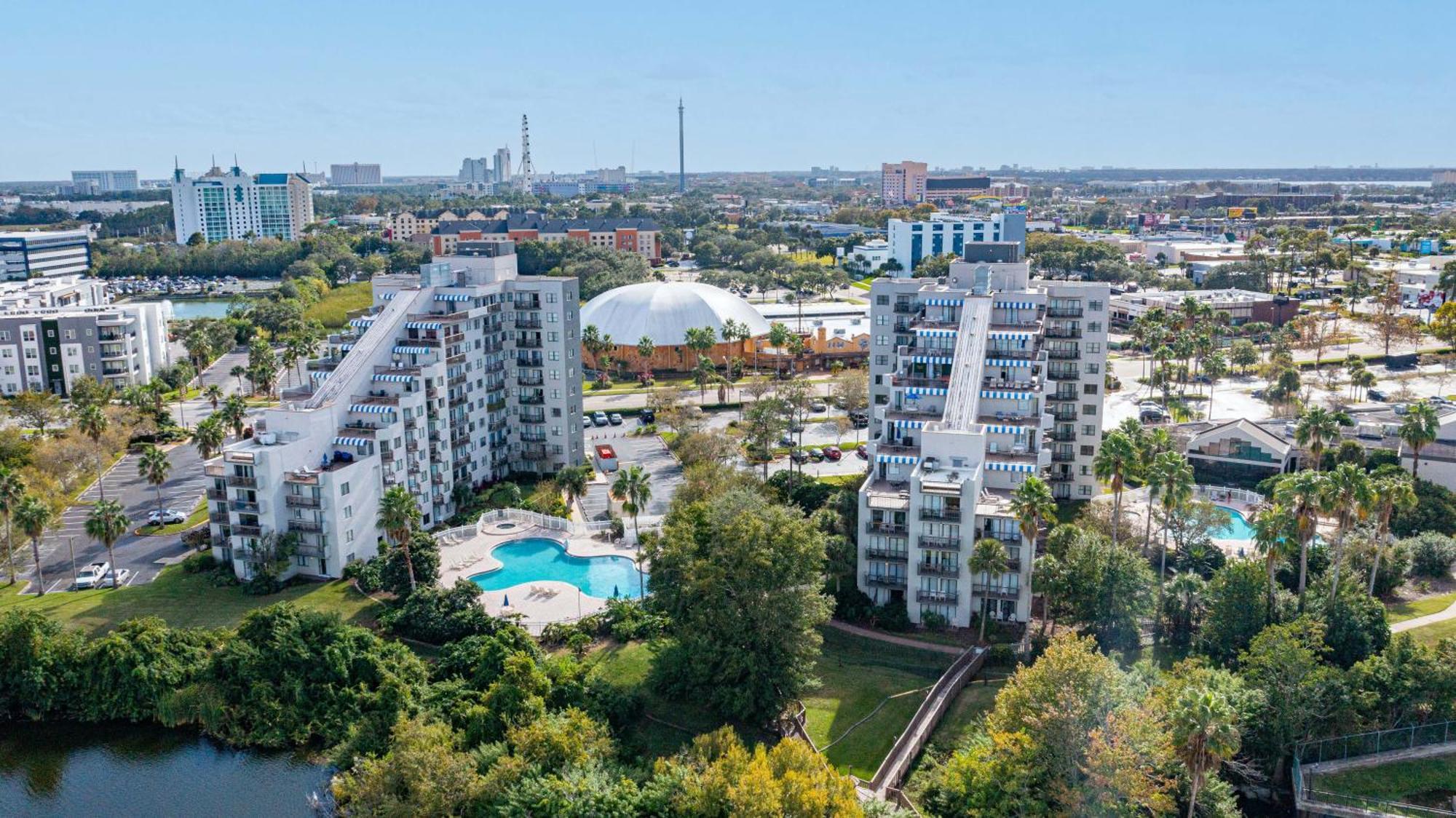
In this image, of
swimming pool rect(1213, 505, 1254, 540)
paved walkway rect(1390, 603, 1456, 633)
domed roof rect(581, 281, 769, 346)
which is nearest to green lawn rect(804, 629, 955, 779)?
paved walkway rect(1390, 603, 1456, 633)

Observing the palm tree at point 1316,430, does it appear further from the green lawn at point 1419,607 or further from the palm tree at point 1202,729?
the palm tree at point 1202,729

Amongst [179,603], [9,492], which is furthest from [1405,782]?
[9,492]

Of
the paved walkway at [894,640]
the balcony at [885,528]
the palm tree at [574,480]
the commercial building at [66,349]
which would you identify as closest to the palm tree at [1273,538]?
the paved walkway at [894,640]

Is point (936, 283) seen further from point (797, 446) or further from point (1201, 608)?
point (1201, 608)

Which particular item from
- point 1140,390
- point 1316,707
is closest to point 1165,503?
point 1316,707

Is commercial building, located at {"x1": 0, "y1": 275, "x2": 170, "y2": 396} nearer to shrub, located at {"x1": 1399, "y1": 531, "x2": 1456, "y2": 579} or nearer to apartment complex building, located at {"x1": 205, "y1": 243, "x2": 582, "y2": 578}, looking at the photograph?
apartment complex building, located at {"x1": 205, "y1": 243, "x2": 582, "y2": 578}

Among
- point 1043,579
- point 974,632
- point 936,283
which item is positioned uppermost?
point 936,283

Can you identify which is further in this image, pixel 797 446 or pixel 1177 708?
pixel 797 446
